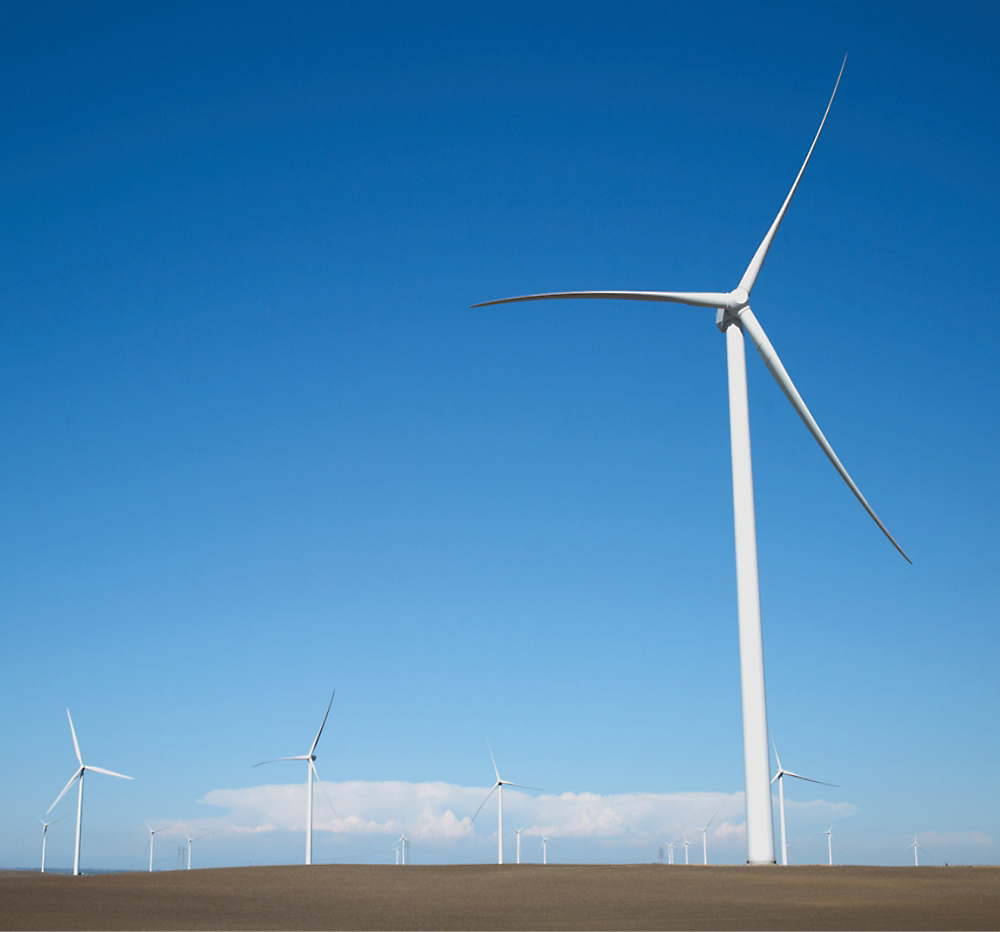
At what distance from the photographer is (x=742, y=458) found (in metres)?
35.2

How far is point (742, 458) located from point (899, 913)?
15275 mm

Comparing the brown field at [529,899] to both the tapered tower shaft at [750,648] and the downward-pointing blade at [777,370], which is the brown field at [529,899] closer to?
the tapered tower shaft at [750,648]

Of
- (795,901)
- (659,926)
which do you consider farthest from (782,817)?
(659,926)

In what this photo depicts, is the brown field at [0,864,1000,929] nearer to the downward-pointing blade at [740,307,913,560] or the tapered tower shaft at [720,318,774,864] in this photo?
the tapered tower shaft at [720,318,774,864]

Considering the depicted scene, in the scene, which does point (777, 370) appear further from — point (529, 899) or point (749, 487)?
point (529, 899)

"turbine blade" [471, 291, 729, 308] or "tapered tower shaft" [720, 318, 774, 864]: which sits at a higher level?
"turbine blade" [471, 291, 729, 308]

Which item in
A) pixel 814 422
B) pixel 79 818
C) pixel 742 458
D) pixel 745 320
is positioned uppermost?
pixel 745 320

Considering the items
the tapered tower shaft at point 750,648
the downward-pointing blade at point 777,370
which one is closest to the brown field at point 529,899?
the tapered tower shaft at point 750,648

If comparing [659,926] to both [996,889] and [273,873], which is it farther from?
[273,873]

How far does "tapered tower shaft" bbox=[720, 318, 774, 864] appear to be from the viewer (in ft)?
105

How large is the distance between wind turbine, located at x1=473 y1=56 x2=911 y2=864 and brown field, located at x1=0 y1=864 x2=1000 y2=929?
7.39 ft

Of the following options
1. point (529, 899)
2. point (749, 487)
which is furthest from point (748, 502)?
point (529, 899)

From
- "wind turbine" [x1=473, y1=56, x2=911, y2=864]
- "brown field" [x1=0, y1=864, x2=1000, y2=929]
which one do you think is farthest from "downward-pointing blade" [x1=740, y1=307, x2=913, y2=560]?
"brown field" [x1=0, y1=864, x2=1000, y2=929]

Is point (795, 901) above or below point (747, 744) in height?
below
